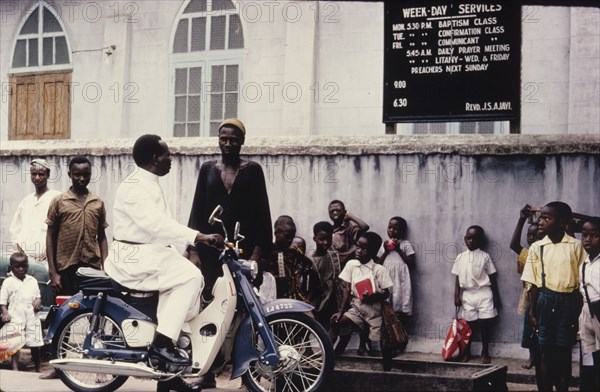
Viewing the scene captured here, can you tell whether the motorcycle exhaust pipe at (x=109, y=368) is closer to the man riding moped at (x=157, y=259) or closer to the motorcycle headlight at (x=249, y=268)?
the man riding moped at (x=157, y=259)

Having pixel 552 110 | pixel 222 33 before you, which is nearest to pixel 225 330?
pixel 552 110

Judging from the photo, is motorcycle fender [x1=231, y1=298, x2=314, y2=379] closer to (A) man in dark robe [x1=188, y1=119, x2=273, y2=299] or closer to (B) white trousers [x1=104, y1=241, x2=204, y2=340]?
(B) white trousers [x1=104, y1=241, x2=204, y2=340]

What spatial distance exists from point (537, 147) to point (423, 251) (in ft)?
4.93

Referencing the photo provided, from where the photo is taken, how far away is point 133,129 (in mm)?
14758

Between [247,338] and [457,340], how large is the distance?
3327 mm

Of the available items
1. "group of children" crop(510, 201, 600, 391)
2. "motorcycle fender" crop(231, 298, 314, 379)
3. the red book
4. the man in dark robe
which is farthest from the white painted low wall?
"motorcycle fender" crop(231, 298, 314, 379)

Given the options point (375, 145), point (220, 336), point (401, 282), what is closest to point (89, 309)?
point (220, 336)

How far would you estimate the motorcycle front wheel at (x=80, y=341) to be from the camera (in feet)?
23.5

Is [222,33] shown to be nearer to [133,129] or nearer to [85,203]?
[133,129]

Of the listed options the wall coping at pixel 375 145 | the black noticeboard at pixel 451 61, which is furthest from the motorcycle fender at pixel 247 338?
the black noticeboard at pixel 451 61

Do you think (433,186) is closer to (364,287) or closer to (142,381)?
(364,287)

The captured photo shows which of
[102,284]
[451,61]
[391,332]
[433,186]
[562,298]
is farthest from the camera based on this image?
[451,61]

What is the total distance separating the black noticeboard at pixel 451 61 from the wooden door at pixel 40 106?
6.10m

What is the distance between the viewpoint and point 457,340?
9711mm
